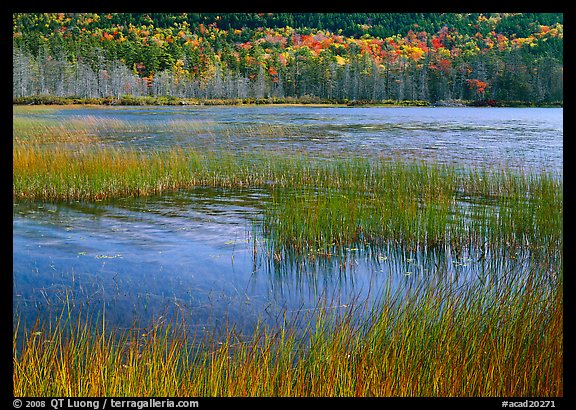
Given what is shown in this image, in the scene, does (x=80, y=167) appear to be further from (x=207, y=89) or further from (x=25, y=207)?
(x=207, y=89)

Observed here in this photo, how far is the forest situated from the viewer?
22781mm

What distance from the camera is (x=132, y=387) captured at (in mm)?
3180

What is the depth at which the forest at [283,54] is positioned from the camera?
22.8 m

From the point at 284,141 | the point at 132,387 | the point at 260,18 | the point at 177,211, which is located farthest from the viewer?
the point at 260,18

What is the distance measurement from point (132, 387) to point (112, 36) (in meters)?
23.0

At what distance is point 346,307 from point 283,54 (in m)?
19.7

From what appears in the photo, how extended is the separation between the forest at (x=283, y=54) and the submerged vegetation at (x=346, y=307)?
10205 mm

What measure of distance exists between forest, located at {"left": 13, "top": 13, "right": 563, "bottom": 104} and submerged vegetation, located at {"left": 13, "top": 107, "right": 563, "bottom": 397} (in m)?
10.2

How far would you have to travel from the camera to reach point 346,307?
4660 mm

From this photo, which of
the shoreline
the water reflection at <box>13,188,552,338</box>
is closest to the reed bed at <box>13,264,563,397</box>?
the water reflection at <box>13,188,552,338</box>

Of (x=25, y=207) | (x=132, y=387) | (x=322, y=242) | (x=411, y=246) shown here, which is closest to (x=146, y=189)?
(x=25, y=207)

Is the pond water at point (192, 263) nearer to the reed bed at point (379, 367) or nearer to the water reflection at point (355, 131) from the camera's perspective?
the water reflection at point (355, 131)
